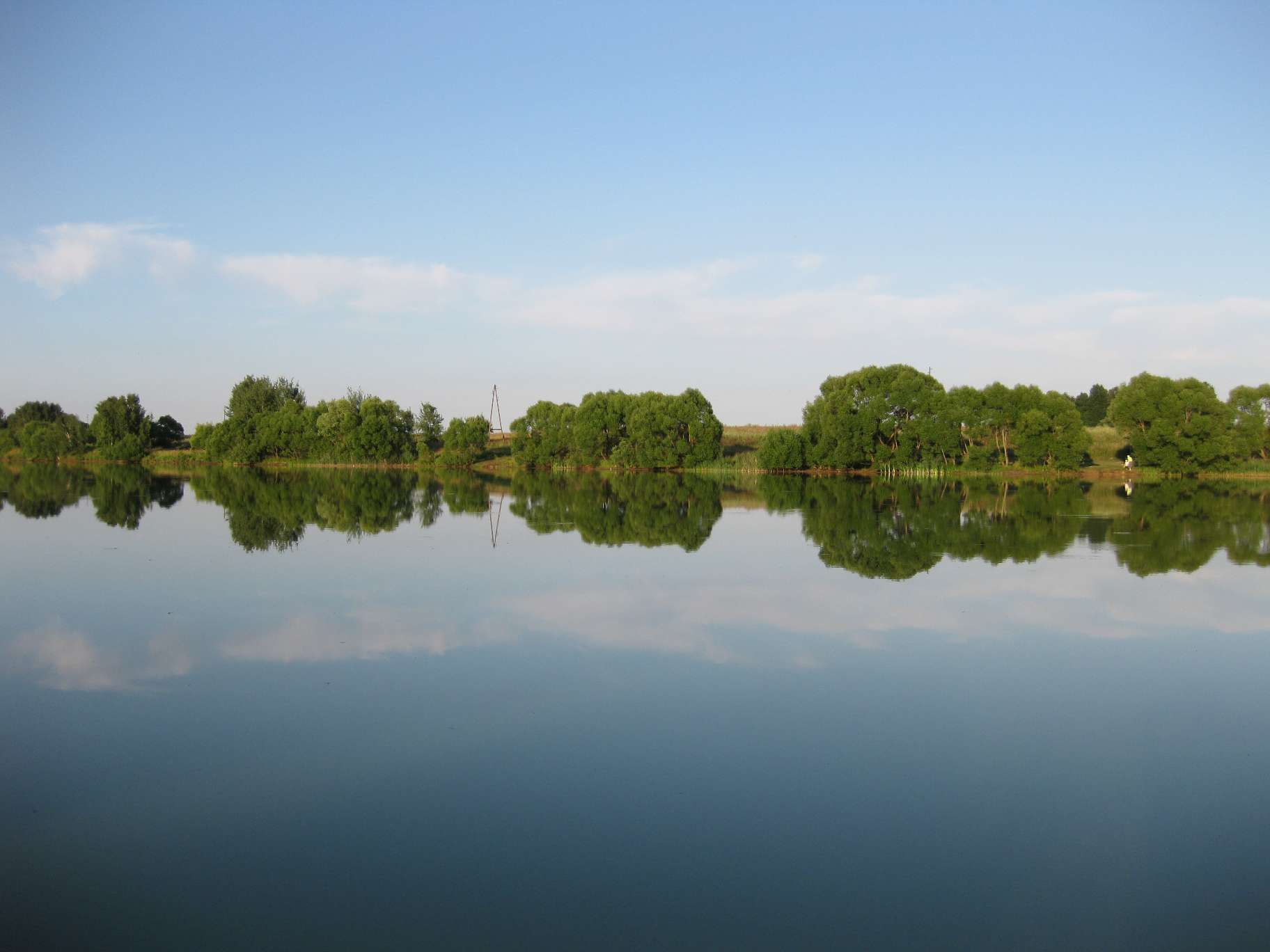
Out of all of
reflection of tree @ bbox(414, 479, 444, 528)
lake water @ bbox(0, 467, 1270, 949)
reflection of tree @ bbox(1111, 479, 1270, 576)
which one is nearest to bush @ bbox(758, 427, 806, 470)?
reflection of tree @ bbox(414, 479, 444, 528)

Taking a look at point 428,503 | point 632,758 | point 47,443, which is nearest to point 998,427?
point 428,503

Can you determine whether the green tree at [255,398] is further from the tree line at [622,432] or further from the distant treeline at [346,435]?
the tree line at [622,432]

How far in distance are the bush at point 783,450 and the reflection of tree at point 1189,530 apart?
78.1 feet

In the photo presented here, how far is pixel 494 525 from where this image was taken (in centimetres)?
2253

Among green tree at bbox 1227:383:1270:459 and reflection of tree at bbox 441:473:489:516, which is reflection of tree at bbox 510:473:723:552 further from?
green tree at bbox 1227:383:1270:459

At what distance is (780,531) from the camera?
68.6 ft

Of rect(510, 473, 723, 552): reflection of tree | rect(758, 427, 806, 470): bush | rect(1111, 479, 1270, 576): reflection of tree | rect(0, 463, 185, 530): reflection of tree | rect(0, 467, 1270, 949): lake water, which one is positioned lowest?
rect(0, 467, 1270, 949): lake water

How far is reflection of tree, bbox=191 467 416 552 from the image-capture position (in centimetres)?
2019

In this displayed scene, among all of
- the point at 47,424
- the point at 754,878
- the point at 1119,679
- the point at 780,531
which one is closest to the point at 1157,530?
the point at 780,531

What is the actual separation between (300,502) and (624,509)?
10573 mm

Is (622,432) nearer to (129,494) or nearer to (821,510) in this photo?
(129,494)

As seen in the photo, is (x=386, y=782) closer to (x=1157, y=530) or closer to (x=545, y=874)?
(x=545, y=874)

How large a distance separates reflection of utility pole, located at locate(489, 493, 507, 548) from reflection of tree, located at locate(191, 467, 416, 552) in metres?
2.30

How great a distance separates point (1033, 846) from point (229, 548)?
15.7 metres
